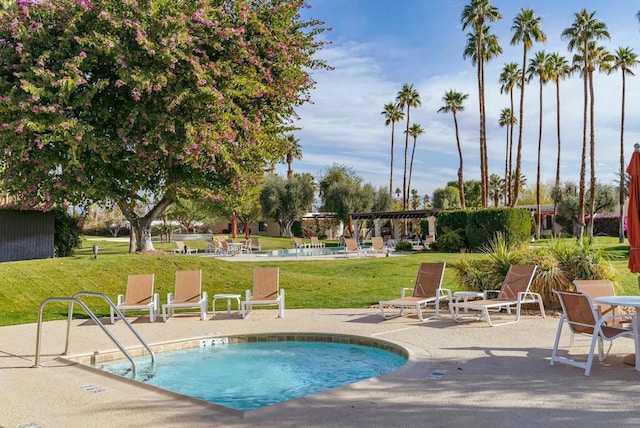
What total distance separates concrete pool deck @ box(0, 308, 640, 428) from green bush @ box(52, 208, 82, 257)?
12.0 metres

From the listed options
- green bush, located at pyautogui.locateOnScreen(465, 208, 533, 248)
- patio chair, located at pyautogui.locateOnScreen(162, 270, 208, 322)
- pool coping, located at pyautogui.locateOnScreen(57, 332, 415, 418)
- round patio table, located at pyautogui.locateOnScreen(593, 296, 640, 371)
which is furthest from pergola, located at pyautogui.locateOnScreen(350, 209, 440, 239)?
round patio table, located at pyautogui.locateOnScreen(593, 296, 640, 371)

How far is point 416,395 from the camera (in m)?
5.21

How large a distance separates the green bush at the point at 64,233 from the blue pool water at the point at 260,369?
13168mm

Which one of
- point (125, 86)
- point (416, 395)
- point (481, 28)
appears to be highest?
point (481, 28)

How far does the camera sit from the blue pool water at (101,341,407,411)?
669cm

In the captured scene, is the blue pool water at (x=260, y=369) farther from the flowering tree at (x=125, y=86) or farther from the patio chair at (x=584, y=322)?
the flowering tree at (x=125, y=86)

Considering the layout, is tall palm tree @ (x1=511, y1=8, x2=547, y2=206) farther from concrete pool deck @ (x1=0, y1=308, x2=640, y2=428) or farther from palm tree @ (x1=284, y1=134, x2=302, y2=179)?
concrete pool deck @ (x1=0, y1=308, x2=640, y2=428)

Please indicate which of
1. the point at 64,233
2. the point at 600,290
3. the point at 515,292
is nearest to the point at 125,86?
the point at 64,233

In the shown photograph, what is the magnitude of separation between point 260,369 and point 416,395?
3.07m

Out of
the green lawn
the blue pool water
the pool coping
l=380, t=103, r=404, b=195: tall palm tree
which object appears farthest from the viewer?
l=380, t=103, r=404, b=195: tall palm tree

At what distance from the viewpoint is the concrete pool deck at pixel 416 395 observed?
4531 millimetres

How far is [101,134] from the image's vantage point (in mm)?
14938

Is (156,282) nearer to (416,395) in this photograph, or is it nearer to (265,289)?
(265,289)

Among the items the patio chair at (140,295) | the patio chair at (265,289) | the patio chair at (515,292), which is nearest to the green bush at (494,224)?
the patio chair at (515,292)
